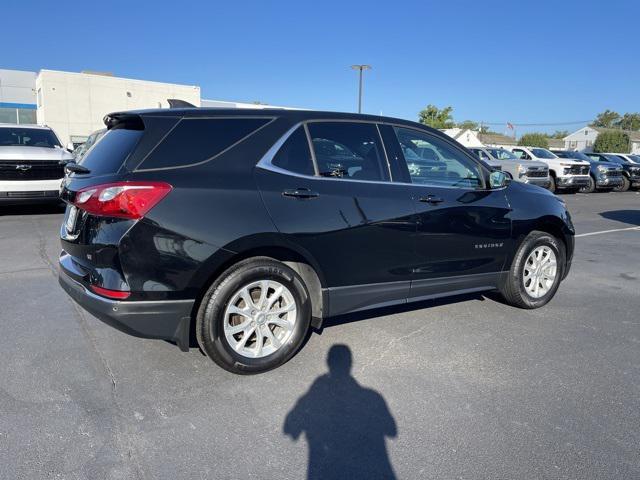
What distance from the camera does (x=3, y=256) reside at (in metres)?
6.59

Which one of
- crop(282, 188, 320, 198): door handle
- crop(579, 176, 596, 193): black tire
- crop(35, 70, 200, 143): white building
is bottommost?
crop(579, 176, 596, 193): black tire

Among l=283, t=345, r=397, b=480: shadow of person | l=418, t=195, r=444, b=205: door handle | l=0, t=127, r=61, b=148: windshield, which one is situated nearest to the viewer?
l=283, t=345, r=397, b=480: shadow of person

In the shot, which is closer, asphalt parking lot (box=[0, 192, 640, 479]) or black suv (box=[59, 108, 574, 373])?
asphalt parking lot (box=[0, 192, 640, 479])

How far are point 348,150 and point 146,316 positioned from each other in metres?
1.90

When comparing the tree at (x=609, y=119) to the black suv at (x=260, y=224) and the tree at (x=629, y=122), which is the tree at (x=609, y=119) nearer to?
the tree at (x=629, y=122)

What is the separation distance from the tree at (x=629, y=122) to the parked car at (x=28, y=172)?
124 meters

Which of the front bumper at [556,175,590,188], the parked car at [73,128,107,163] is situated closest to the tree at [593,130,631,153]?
the front bumper at [556,175,590,188]

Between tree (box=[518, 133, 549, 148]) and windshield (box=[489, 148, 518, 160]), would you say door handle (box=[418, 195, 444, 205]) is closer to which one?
windshield (box=[489, 148, 518, 160])

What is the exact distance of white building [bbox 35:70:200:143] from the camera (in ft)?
108

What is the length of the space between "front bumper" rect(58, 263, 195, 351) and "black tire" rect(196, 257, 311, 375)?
0.11m

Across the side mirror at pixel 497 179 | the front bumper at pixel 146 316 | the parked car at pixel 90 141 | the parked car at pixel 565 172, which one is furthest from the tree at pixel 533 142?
the front bumper at pixel 146 316

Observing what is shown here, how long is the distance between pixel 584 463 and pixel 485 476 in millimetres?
551

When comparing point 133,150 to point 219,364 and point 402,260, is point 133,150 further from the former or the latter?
point 402,260

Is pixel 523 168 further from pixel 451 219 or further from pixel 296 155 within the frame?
pixel 296 155
